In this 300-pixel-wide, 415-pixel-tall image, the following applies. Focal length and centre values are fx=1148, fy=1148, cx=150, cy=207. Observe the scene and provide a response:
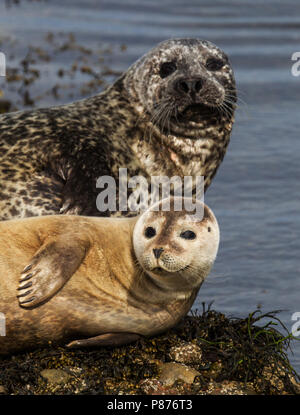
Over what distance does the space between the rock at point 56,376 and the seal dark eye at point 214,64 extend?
337 centimetres

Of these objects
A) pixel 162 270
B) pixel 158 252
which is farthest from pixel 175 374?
pixel 158 252

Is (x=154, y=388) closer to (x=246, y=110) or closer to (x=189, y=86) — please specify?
(x=189, y=86)

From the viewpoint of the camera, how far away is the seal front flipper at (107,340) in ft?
22.8

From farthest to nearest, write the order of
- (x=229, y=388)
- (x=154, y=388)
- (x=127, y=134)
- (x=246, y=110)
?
1. (x=246, y=110)
2. (x=127, y=134)
3. (x=229, y=388)
4. (x=154, y=388)

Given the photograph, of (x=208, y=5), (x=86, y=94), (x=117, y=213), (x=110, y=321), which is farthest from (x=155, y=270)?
(x=208, y=5)

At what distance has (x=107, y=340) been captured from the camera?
700 centimetres

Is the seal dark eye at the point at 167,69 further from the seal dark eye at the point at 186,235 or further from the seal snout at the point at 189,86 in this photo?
the seal dark eye at the point at 186,235

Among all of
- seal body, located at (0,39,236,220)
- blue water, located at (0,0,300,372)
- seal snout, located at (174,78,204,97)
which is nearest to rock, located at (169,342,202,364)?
blue water, located at (0,0,300,372)

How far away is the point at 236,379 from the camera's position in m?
7.03

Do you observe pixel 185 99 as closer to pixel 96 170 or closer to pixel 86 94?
pixel 96 170

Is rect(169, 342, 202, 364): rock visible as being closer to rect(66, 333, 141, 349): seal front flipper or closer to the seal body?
rect(66, 333, 141, 349): seal front flipper

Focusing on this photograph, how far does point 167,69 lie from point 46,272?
9.88 ft

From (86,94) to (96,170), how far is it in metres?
4.70

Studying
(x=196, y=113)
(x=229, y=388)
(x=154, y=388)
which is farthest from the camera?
(x=196, y=113)
